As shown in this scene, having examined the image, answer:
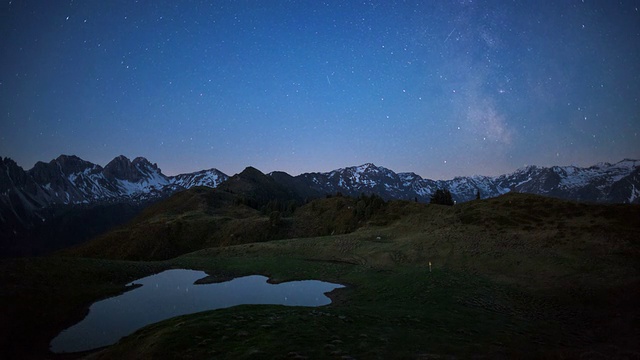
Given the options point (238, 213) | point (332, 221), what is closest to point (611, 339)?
point (332, 221)

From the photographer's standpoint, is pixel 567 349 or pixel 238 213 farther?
pixel 238 213

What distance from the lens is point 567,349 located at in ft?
57.7

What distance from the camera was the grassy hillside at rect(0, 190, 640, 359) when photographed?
16.5m

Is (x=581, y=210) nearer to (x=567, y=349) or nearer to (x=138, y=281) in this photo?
(x=567, y=349)

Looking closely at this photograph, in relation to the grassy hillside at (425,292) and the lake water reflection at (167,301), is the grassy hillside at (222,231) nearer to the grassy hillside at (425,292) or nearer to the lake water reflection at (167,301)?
the grassy hillside at (425,292)

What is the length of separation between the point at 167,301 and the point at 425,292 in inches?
1026

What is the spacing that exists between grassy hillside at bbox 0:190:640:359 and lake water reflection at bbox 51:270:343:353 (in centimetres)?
184

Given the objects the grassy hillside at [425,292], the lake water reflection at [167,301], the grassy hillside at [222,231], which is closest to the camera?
the grassy hillside at [425,292]

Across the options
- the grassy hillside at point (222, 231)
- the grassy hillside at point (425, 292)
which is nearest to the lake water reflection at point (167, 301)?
the grassy hillside at point (425, 292)

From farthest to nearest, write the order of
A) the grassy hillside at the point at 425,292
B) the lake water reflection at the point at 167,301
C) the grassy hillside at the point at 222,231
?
the grassy hillside at the point at 222,231, the lake water reflection at the point at 167,301, the grassy hillside at the point at 425,292

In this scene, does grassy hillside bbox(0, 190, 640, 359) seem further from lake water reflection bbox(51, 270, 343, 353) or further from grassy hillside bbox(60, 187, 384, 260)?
grassy hillside bbox(60, 187, 384, 260)

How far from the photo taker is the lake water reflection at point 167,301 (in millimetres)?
22688

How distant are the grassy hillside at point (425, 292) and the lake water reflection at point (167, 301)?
1843mm

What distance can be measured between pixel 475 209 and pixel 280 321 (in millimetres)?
57348
